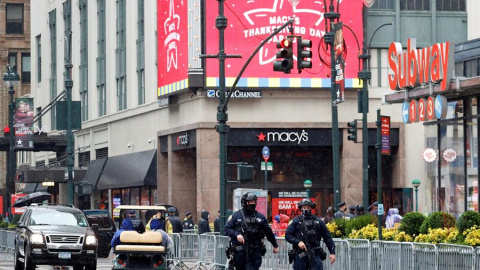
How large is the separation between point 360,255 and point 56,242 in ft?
31.4

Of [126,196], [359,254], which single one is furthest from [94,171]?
[359,254]

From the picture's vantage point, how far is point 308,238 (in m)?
21.0

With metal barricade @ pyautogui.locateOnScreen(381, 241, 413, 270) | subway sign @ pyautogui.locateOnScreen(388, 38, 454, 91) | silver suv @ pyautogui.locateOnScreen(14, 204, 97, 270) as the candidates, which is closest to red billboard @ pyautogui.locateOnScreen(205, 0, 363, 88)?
subway sign @ pyautogui.locateOnScreen(388, 38, 454, 91)

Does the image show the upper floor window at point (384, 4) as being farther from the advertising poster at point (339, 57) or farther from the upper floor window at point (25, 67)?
the upper floor window at point (25, 67)

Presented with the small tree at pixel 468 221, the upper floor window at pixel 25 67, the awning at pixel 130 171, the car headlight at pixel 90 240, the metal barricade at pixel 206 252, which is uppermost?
the upper floor window at pixel 25 67

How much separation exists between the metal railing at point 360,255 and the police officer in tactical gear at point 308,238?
1.94 meters

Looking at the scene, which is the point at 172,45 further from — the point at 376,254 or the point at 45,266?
the point at 376,254

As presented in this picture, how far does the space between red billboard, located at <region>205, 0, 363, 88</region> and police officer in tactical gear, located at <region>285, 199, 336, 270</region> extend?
30867mm

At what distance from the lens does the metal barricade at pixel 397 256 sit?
Result: 73.8 ft

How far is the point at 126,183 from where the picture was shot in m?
60.7

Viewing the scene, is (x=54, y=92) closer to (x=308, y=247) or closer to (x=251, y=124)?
(x=251, y=124)

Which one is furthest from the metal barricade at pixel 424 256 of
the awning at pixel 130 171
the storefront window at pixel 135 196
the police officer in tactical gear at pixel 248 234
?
the storefront window at pixel 135 196

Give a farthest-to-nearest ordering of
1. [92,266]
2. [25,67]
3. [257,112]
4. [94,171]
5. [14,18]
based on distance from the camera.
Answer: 1. [25,67]
2. [14,18]
3. [94,171]
4. [257,112]
5. [92,266]

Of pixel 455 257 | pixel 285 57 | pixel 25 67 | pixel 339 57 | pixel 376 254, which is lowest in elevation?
pixel 376 254
